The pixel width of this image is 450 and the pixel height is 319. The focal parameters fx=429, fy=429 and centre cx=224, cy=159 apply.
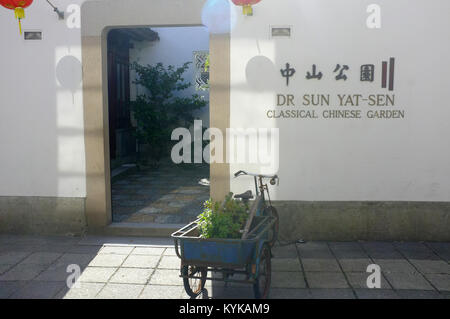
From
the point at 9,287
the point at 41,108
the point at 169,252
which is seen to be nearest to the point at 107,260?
the point at 169,252

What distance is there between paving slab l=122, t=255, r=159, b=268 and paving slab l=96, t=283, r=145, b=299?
1.95 feet

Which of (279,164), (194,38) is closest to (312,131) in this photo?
(279,164)

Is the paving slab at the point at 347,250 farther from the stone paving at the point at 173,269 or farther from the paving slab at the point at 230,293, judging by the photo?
the paving slab at the point at 230,293

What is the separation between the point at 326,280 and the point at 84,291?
275cm

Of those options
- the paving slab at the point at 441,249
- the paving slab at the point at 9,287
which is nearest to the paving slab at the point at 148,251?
the paving slab at the point at 9,287

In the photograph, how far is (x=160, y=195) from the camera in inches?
369

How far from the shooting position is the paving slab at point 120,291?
458 centimetres

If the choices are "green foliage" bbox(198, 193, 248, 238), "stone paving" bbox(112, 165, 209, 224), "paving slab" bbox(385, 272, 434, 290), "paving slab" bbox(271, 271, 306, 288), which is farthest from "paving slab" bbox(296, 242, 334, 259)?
"stone paving" bbox(112, 165, 209, 224)

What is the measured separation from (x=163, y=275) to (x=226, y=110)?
98.6 inches

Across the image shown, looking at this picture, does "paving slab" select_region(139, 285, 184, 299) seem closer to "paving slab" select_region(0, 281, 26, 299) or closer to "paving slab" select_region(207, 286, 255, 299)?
"paving slab" select_region(207, 286, 255, 299)

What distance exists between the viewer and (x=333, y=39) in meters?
6.12
